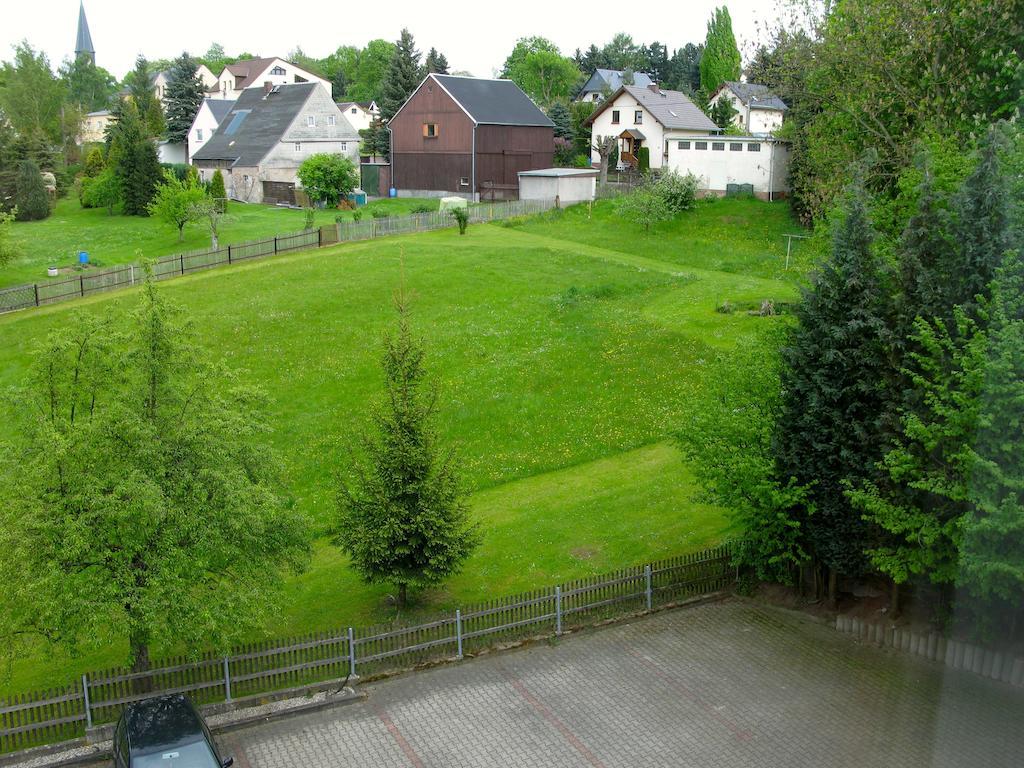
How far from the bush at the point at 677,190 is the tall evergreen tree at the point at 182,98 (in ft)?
166

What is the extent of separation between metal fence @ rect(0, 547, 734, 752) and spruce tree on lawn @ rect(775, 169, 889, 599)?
131 inches

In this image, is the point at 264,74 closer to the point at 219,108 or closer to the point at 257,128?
the point at 219,108

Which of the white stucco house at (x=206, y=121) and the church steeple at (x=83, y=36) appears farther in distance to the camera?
the church steeple at (x=83, y=36)

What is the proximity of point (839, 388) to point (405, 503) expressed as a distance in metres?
8.60

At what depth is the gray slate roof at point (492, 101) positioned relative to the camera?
214 feet

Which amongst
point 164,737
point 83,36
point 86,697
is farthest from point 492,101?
point 83,36

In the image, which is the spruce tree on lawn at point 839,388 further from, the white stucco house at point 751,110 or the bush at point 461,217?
the white stucco house at point 751,110

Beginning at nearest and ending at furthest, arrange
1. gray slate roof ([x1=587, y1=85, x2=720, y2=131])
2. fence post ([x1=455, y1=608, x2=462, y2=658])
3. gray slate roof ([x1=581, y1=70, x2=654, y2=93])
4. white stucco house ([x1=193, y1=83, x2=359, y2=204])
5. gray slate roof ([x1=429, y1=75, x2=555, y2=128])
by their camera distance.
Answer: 1. fence post ([x1=455, y1=608, x2=462, y2=658])
2. gray slate roof ([x1=429, y1=75, x2=555, y2=128])
3. gray slate roof ([x1=587, y1=85, x2=720, y2=131])
4. white stucco house ([x1=193, y1=83, x2=359, y2=204])
5. gray slate roof ([x1=581, y1=70, x2=654, y2=93])

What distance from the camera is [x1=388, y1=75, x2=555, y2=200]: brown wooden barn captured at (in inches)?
2542

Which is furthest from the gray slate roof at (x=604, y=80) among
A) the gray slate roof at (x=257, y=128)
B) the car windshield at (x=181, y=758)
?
the car windshield at (x=181, y=758)

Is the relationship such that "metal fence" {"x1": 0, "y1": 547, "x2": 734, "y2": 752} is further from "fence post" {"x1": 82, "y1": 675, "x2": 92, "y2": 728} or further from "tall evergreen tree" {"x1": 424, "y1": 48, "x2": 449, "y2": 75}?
"tall evergreen tree" {"x1": 424, "y1": 48, "x2": 449, "y2": 75}

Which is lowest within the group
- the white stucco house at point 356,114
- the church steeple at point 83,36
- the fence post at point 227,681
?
the fence post at point 227,681

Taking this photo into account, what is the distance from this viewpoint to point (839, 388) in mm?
17312

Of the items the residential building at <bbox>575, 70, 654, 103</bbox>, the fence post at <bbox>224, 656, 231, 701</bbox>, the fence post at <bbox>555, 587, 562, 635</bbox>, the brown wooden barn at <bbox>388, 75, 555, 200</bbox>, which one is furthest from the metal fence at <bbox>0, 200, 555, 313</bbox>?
the residential building at <bbox>575, 70, 654, 103</bbox>
